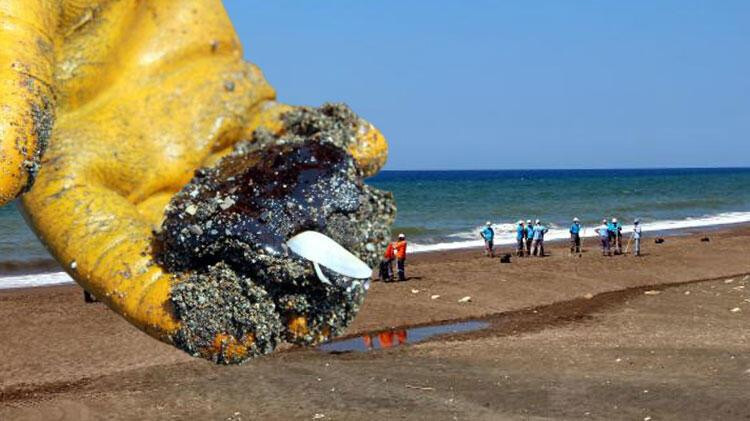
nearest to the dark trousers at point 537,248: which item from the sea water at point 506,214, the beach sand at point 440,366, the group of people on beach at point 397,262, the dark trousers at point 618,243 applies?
the dark trousers at point 618,243

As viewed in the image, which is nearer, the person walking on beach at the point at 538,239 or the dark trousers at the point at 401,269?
the dark trousers at the point at 401,269

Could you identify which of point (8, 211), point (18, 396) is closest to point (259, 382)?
point (18, 396)

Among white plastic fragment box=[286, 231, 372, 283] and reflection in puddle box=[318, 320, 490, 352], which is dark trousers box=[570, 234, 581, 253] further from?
white plastic fragment box=[286, 231, 372, 283]

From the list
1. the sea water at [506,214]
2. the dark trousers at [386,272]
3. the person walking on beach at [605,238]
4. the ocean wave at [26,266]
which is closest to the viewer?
the dark trousers at [386,272]

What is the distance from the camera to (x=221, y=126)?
3000mm

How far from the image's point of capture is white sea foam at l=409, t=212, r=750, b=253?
174ft

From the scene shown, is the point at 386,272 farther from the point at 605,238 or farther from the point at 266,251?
the point at 266,251

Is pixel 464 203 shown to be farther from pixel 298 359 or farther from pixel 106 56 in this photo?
pixel 106 56

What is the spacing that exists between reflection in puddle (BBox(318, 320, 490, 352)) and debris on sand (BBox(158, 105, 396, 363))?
64.4 feet

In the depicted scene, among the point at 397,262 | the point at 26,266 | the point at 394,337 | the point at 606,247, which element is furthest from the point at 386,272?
the point at 26,266

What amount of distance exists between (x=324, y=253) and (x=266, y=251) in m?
0.14

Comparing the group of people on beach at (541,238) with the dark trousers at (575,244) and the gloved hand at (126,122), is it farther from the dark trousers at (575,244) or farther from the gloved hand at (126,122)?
the gloved hand at (126,122)

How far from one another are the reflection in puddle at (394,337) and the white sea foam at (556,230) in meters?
23.3

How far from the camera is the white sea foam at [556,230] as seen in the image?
2084 inches
